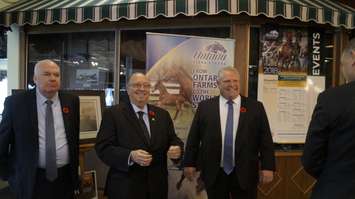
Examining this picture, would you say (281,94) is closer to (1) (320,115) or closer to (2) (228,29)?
(2) (228,29)

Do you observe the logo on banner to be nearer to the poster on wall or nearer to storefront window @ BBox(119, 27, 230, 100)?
the poster on wall

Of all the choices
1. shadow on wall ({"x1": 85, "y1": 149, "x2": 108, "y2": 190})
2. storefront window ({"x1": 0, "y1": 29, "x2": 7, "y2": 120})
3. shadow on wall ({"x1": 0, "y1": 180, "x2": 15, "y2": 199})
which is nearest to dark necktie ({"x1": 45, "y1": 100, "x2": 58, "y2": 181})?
shadow on wall ({"x1": 85, "y1": 149, "x2": 108, "y2": 190})

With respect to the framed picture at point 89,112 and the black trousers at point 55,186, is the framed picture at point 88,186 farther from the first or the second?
the black trousers at point 55,186

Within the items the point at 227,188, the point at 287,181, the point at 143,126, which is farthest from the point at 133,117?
the point at 287,181

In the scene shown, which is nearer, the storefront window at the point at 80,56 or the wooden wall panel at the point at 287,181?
the wooden wall panel at the point at 287,181

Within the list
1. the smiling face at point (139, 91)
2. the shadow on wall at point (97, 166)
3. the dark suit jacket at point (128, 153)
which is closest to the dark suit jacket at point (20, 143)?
the dark suit jacket at point (128, 153)

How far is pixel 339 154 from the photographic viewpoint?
254 centimetres

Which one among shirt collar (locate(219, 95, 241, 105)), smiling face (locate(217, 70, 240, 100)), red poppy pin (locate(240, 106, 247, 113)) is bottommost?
red poppy pin (locate(240, 106, 247, 113))

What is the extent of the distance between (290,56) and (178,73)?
57.1 inches

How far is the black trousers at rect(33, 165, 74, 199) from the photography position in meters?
3.34

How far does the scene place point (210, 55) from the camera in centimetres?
484

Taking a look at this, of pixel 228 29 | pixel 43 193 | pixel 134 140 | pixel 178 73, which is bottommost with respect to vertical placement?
pixel 43 193

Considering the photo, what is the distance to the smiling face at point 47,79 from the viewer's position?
340cm

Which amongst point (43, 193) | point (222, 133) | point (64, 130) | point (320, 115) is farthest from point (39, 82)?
point (320, 115)
